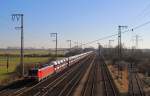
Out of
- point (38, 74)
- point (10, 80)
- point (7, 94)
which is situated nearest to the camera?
point (7, 94)

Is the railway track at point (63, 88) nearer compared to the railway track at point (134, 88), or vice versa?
the railway track at point (134, 88)

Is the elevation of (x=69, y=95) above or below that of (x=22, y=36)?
below

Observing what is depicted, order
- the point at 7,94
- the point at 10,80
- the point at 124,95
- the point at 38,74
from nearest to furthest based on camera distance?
the point at 7,94 < the point at 124,95 < the point at 38,74 < the point at 10,80

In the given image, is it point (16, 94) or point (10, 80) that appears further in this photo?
point (10, 80)

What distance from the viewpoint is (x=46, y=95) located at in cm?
3027

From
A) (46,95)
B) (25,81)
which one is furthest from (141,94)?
(25,81)

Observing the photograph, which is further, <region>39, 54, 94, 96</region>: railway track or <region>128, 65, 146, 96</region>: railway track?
<region>39, 54, 94, 96</region>: railway track

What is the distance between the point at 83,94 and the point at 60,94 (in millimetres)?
2285

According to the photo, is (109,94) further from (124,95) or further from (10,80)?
(10,80)

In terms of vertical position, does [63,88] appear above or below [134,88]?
above

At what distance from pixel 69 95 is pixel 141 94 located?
8.17 meters

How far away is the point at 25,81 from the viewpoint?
1657 inches

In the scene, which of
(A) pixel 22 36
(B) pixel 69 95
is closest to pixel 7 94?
(B) pixel 69 95

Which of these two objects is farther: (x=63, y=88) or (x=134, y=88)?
(x=134, y=88)
